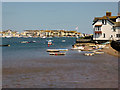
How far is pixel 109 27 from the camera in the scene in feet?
269

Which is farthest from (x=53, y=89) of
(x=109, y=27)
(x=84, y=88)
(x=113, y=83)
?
(x=109, y=27)

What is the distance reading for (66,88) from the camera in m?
21.0

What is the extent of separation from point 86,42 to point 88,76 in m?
59.1

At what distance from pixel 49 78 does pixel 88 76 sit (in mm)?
4353

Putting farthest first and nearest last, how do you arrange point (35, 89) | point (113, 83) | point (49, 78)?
point (49, 78) → point (113, 83) → point (35, 89)

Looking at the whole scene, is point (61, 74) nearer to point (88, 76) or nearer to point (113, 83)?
point (88, 76)

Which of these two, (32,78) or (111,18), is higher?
(111,18)

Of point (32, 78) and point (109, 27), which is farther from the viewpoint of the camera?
point (109, 27)

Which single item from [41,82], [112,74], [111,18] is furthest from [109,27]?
[41,82]

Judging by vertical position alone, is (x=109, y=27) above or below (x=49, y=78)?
above

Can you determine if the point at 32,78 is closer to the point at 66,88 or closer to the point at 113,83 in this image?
the point at 66,88

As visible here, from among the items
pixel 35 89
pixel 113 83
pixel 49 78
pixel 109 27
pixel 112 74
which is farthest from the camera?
pixel 109 27

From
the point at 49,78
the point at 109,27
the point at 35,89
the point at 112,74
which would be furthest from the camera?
the point at 109,27

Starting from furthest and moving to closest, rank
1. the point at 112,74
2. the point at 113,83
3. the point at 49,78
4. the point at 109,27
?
1. the point at 109,27
2. the point at 112,74
3. the point at 49,78
4. the point at 113,83
